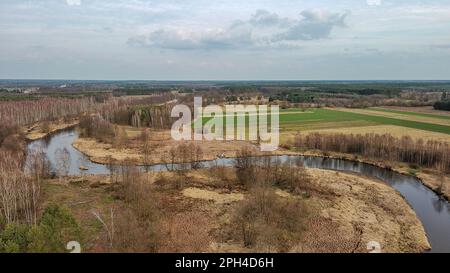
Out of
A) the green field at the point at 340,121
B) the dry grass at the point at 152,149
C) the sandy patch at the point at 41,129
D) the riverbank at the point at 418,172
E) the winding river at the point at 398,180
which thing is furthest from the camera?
the sandy patch at the point at 41,129

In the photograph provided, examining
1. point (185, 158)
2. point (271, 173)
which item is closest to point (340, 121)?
point (185, 158)

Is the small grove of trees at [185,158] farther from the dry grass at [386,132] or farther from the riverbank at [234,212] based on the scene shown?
the dry grass at [386,132]

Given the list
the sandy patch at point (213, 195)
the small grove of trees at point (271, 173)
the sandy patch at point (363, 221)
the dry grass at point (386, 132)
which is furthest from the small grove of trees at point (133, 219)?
the dry grass at point (386, 132)
